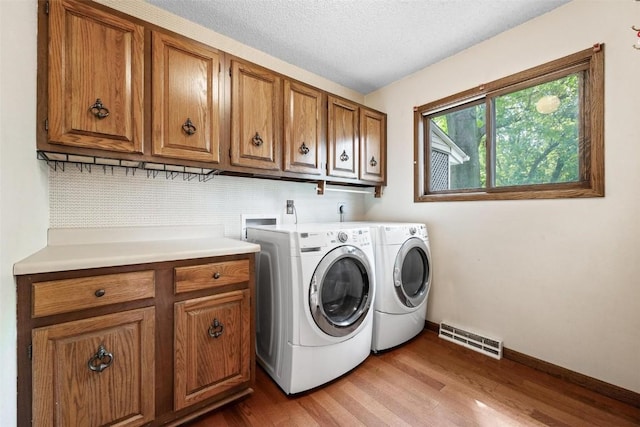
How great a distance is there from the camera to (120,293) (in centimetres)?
113

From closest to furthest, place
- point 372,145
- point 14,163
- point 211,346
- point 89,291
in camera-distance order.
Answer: point 14,163 → point 89,291 → point 211,346 → point 372,145

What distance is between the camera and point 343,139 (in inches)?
91.1

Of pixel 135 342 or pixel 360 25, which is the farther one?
pixel 360 25

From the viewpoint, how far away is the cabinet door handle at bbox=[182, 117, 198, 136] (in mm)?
1515

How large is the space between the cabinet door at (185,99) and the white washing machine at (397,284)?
1.31m

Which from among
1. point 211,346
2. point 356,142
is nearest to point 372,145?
point 356,142

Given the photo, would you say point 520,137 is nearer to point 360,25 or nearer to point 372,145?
point 372,145

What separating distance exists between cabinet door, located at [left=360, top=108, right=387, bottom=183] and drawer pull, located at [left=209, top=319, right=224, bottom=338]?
66.4 inches

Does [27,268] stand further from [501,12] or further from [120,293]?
[501,12]

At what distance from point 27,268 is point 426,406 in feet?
6.29

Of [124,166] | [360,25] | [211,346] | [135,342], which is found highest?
[360,25]

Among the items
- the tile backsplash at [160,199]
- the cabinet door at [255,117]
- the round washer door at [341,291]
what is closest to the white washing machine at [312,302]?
the round washer door at [341,291]

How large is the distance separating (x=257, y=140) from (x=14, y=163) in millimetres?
1123

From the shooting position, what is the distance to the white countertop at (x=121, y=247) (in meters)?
1.03
